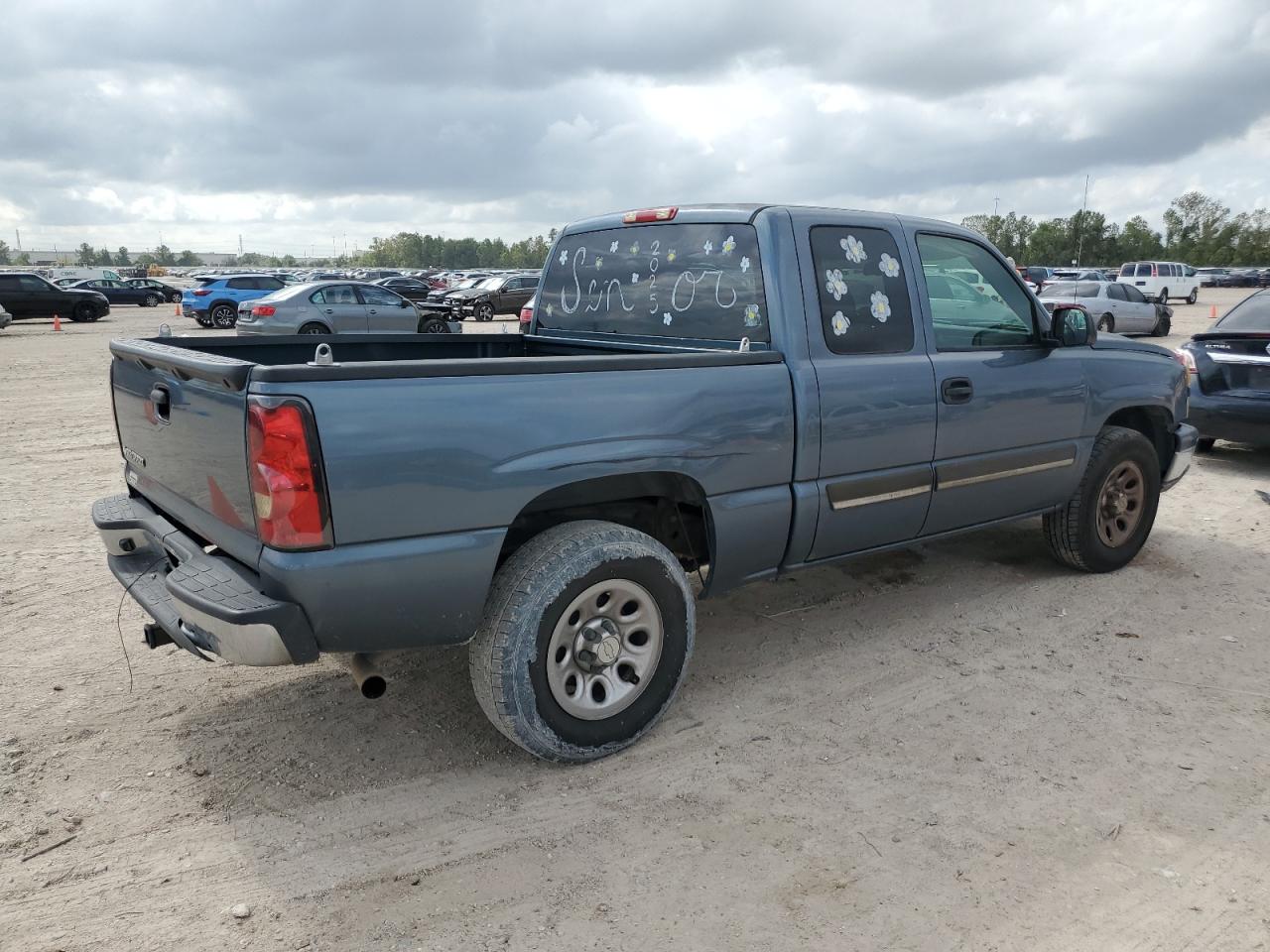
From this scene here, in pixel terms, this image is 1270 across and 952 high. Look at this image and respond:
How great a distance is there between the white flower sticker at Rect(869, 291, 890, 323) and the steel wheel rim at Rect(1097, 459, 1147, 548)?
2001 mm

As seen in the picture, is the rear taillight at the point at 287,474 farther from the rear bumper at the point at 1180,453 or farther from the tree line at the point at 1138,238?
the tree line at the point at 1138,238

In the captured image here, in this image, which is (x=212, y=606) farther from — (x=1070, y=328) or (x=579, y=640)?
(x=1070, y=328)

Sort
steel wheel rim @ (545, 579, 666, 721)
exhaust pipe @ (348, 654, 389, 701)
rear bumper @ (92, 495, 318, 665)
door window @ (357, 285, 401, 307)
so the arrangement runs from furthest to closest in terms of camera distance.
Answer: door window @ (357, 285, 401, 307)
steel wheel rim @ (545, 579, 666, 721)
exhaust pipe @ (348, 654, 389, 701)
rear bumper @ (92, 495, 318, 665)

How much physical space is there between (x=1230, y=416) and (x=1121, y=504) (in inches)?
135

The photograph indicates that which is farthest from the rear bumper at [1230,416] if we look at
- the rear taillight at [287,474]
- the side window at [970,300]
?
the rear taillight at [287,474]

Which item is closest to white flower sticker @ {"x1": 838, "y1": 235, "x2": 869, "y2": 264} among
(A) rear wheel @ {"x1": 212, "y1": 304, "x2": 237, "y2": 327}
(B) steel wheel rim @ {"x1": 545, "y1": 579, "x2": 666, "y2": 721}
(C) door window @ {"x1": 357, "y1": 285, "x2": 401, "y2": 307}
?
(B) steel wheel rim @ {"x1": 545, "y1": 579, "x2": 666, "y2": 721}

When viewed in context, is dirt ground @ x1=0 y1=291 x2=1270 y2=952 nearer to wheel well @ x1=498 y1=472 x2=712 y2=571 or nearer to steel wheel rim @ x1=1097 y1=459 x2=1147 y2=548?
steel wheel rim @ x1=1097 y1=459 x2=1147 y2=548

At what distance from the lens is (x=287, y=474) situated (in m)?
2.66

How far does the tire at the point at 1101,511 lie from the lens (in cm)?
510

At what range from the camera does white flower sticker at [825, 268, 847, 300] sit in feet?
12.9

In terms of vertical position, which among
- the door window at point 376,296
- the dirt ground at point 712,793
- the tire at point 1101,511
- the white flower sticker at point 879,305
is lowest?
the dirt ground at point 712,793

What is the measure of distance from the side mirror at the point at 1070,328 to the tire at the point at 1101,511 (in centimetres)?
70

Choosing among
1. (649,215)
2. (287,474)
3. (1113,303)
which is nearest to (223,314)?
(1113,303)

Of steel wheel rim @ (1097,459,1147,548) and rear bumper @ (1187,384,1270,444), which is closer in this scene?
steel wheel rim @ (1097,459,1147,548)
